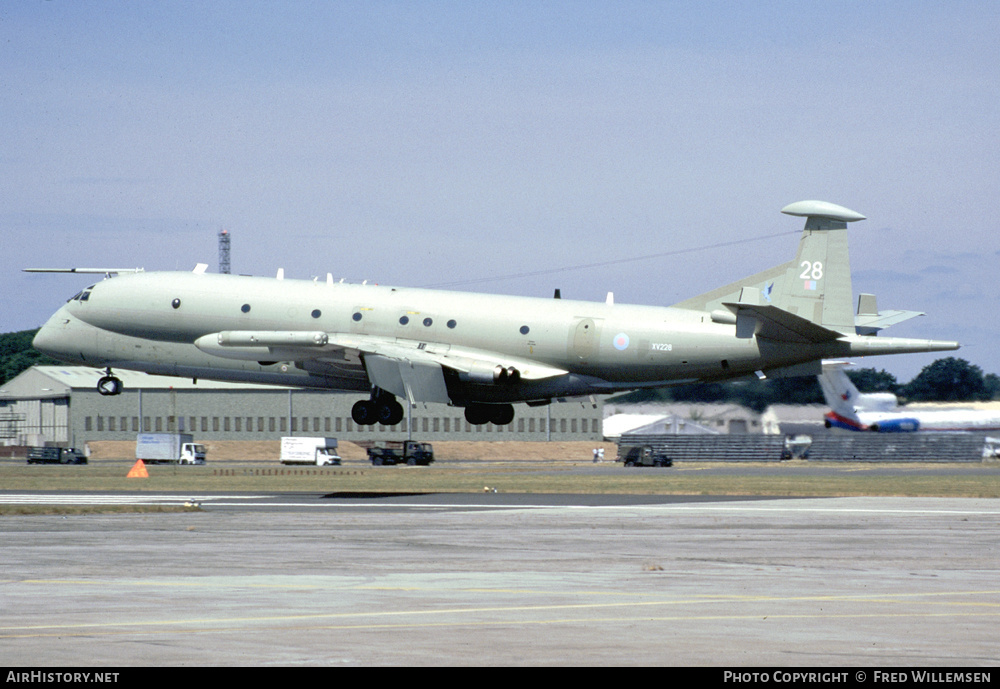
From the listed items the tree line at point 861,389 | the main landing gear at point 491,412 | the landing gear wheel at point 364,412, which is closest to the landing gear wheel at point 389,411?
the landing gear wheel at point 364,412

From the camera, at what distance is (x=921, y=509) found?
37.6m

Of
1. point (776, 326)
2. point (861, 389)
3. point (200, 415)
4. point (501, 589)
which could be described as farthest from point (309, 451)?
point (501, 589)

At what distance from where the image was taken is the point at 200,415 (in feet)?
417

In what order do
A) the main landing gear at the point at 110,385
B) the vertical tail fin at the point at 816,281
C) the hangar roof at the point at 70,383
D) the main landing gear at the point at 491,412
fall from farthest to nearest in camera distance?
the hangar roof at the point at 70,383, the main landing gear at the point at 110,385, the main landing gear at the point at 491,412, the vertical tail fin at the point at 816,281

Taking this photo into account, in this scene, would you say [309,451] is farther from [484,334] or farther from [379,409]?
[484,334]

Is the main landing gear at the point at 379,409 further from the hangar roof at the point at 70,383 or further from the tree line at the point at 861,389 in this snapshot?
the hangar roof at the point at 70,383

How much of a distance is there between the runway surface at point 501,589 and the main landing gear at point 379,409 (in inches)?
559

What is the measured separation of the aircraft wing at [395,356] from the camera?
47.0m

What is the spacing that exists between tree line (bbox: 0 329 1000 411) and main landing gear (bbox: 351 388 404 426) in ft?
74.2

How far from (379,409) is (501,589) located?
→ 102 ft
